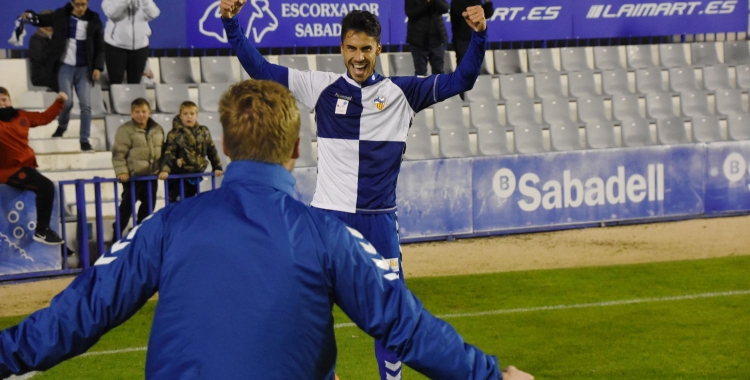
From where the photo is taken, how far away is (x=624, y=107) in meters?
16.8

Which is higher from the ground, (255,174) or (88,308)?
(255,174)

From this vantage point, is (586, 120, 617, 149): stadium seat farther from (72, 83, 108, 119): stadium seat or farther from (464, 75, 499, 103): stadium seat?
(72, 83, 108, 119): stadium seat

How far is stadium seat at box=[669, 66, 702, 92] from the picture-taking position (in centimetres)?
1767

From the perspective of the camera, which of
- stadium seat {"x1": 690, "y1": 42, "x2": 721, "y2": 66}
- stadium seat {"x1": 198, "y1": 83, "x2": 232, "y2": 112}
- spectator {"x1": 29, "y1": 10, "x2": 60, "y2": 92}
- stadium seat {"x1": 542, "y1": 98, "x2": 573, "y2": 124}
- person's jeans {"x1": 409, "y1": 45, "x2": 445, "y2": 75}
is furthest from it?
stadium seat {"x1": 690, "y1": 42, "x2": 721, "y2": 66}

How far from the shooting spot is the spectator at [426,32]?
14602 millimetres

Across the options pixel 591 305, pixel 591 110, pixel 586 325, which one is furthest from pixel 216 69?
pixel 586 325

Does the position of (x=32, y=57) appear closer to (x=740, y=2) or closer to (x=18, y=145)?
(x=18, y=145)

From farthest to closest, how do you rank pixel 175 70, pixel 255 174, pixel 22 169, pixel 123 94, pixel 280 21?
pixel 280 21, pixel 175 70, pixel 123 94, pixel 22 169, pixel 255 174

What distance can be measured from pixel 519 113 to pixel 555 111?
67 cm

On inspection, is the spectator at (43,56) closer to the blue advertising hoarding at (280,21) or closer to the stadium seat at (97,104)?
the stadium seat at (97,104)

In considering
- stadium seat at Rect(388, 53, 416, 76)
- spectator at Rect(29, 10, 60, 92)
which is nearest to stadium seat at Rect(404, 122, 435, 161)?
stadium seat at Rect(388, 53, 416, 76)

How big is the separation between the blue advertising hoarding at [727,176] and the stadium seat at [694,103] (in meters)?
2.75

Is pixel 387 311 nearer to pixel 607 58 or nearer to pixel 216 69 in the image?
pixel 216 69

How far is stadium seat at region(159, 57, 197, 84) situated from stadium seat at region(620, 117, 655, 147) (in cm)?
698
